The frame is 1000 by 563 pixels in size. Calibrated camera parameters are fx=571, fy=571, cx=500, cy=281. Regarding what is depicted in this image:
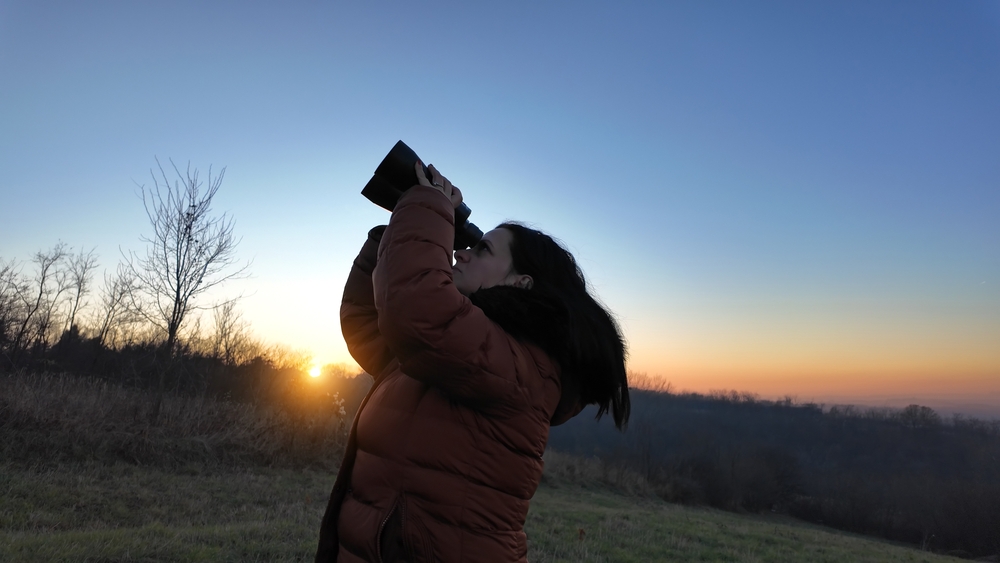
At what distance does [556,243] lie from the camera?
1.79 meters

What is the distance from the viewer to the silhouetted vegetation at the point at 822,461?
39.5 m

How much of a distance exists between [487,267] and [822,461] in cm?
7133

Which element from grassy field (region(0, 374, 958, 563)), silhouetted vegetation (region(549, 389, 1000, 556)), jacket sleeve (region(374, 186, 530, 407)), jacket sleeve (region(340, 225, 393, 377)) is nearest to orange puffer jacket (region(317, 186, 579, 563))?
jacket sleeve (region(374, 186, 530, 407))

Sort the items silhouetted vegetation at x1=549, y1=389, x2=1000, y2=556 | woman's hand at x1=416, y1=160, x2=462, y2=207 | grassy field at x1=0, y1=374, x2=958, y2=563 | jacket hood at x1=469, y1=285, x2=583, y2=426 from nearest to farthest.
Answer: jacket hood at x1=469, y1=285, x2=583, y2=426, woman's hand at x1=416, y1=160, x2=462, y2=207, grassy field at x1=0, y1=374, x2=958, y2=563, silhouetted vegetation at x1=549, y1=389, x2=1000, y2=556

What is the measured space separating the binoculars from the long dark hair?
0.11 m

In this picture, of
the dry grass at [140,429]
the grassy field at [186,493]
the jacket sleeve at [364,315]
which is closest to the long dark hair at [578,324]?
the jacket sleeve at [364,315]

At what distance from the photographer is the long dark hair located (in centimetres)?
149

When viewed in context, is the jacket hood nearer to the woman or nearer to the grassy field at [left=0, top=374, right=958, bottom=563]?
the woman

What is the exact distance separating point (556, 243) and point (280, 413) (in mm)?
13747

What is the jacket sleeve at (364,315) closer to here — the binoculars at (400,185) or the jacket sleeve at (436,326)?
the binoculars at (400,185)

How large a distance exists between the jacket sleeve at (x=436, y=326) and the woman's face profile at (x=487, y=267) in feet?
1.01

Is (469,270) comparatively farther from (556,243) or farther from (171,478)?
(171,478)

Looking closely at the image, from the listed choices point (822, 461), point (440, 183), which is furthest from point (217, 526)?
point (822, 461)

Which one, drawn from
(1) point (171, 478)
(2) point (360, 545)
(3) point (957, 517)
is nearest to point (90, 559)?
(2) point (360, 545)
